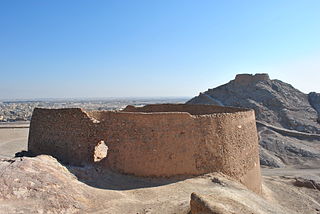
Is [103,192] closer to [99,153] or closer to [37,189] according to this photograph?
[37,189]

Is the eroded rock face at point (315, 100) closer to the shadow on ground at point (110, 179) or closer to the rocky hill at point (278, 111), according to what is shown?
the rocky hill at point (278, 111)

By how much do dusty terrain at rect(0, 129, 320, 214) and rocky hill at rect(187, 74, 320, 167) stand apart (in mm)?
18506

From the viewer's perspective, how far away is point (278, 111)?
133 ft

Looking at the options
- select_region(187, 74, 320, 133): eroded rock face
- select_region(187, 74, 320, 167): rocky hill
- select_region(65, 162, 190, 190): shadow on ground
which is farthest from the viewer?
select_region(187, 74, 320, 133): eroded rock face

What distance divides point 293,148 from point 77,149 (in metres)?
24.8

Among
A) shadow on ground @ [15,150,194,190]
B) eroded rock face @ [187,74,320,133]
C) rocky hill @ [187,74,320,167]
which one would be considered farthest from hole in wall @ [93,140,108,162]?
eroded rock face @ [187,74,320,133]

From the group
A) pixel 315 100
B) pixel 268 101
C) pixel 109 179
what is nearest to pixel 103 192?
pixel 109 179

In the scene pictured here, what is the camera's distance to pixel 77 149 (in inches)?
506

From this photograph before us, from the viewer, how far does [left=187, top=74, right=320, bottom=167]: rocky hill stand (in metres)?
30.7

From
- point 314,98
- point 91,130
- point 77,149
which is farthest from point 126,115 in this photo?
point 314,98

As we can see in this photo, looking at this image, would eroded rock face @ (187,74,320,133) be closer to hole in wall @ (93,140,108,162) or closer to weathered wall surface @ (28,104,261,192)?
hole in wall @ (93,140,108,162)

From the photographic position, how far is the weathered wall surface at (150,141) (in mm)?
12406

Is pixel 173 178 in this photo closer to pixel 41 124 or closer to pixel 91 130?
pixel 91 130

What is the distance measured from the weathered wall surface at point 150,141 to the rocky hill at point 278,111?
16766 millimetres
